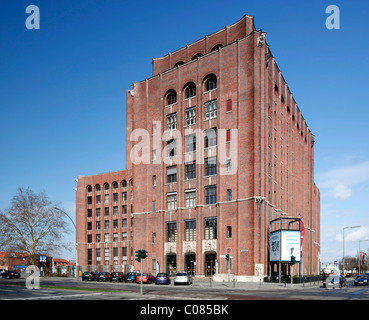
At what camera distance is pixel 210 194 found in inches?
2122

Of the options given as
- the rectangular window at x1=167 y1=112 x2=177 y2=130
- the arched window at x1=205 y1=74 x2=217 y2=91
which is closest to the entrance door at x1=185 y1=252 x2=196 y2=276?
the rectangular window at x1=167 y1=112 x2=177 y2=130

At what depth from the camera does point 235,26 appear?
57.8 metres

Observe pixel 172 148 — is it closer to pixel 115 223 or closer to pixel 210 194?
pixel 210 194

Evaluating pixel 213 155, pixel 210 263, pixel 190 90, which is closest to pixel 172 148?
pixel 213 155

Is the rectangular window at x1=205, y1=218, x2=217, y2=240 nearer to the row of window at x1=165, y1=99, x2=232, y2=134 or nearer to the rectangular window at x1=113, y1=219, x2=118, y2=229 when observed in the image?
the row of window at x1=165, y1=99, x2=232, y2=134

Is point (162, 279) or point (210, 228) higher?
point (210, 228)

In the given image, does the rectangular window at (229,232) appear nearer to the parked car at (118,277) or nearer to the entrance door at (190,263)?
the entrance door at (190,263)

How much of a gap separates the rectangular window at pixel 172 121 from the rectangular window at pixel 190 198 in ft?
31.8

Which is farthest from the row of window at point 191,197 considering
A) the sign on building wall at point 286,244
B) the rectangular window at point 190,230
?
the sign on building wall at point 286,244

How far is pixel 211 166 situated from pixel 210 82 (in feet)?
38.3

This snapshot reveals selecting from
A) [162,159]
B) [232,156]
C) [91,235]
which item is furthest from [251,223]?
[91,235]

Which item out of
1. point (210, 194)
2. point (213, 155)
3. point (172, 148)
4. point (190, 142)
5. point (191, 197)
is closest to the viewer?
point (213, 155)

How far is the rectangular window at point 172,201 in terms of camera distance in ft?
190

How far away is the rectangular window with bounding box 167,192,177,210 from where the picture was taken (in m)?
57.9
